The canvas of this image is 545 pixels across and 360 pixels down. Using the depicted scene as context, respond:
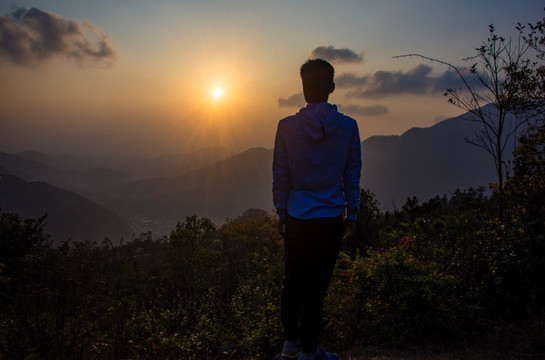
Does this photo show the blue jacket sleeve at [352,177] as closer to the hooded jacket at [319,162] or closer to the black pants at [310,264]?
the hooded jacket at [319,162]

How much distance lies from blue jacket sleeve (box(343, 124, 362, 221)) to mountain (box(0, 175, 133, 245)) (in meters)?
147

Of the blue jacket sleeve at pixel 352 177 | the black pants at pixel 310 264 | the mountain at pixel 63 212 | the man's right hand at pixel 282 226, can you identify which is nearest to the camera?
the black pants at pixel 310 264

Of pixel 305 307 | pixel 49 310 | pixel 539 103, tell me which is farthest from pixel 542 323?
pixel 49 310

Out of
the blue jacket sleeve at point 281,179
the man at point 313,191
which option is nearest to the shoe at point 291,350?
the man at point 313,191

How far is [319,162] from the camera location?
2.43m

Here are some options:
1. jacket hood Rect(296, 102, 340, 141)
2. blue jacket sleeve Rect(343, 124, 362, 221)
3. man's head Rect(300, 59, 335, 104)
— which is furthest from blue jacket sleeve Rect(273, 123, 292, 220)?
blue jacket sleeve Rect(343, 124, 362, 221)

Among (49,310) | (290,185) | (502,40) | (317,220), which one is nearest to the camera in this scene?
(317,220)

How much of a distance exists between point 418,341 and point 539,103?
5199mm

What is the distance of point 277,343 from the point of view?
12.8ft

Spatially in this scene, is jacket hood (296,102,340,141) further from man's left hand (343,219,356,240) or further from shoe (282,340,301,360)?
shoe (282,340,301,360)

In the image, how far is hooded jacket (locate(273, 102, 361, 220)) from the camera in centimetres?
242

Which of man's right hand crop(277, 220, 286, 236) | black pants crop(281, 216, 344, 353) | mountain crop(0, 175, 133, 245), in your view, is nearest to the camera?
black pants crop(281, 216, 344, 353)

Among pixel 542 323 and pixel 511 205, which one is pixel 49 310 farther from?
pixel 511 205

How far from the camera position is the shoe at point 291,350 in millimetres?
2633
